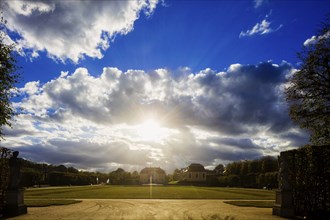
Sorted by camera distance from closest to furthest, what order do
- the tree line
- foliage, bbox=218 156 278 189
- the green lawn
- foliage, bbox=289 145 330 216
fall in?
foliage, bbox=289 145 330 216
the green lawn
the tree line
foliage, bbox=218 156 278 189

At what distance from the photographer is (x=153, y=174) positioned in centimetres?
17312

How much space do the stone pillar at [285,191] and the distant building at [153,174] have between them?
495 ft

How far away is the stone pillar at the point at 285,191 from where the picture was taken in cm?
1950

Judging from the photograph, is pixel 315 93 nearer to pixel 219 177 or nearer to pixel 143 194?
pixel 143 194

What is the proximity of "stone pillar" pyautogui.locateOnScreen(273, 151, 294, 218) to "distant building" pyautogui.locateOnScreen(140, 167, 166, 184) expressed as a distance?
151 m

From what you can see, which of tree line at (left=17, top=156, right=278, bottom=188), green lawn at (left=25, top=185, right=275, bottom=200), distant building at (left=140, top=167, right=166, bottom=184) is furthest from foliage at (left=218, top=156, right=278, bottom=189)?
distant building at (left=140, top=167, right=166, bottom=184)

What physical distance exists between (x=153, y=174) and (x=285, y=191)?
6165 inches

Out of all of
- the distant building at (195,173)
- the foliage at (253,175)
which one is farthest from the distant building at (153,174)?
the foliage at (253,175)

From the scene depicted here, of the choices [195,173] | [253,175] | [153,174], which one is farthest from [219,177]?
[153,174]

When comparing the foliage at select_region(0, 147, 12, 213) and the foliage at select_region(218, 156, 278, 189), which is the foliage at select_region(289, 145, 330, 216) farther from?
the foliage at select_region(218, 156, 278, 189)

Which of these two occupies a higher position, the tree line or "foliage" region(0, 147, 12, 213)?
"foliage" region(0, 147, 12, 213)

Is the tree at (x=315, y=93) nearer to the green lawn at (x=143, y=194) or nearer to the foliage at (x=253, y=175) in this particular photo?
the green lawn at (x=143, y=194)

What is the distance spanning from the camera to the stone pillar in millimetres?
19500

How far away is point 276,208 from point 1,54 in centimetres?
2116
